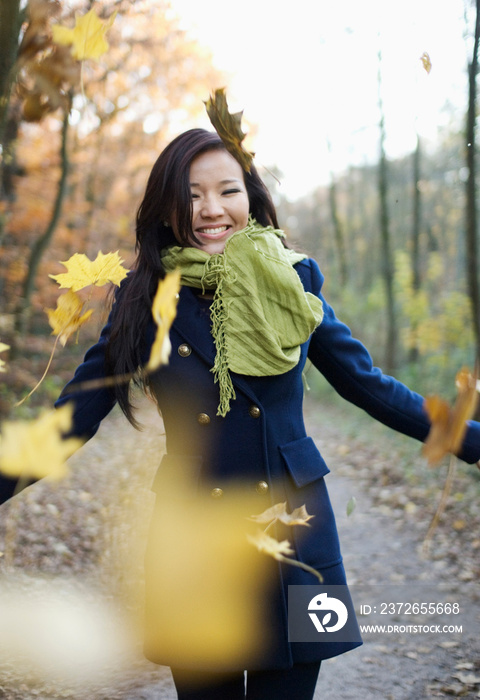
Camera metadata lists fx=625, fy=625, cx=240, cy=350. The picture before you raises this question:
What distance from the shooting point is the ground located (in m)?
3.37

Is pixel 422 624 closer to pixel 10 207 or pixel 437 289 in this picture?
pixel 10 207

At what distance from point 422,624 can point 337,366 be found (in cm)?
290

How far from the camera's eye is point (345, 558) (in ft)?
17.2

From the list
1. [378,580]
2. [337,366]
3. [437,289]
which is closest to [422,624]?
[378,580]

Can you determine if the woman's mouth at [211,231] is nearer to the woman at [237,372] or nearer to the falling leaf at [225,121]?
the woman at [237,372]

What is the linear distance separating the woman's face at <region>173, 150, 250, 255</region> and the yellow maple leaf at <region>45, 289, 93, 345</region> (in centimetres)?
46

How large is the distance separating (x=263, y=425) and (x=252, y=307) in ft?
1.14

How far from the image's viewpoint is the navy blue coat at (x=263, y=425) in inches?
71.7

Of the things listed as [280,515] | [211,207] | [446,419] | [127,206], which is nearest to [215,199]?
[211,207]

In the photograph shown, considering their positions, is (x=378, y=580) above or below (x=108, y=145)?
below

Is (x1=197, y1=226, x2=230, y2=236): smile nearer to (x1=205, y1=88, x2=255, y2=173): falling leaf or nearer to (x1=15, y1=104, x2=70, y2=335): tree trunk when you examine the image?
(x1=205, y1=88, x2=255, y2=173): falling leaf

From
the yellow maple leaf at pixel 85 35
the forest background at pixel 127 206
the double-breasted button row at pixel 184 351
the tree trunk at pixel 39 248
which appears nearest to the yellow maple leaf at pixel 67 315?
A: the double-breasted button row at pixel 184 351

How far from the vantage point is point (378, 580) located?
4727mm

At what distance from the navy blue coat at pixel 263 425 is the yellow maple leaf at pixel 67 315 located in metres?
0.21
